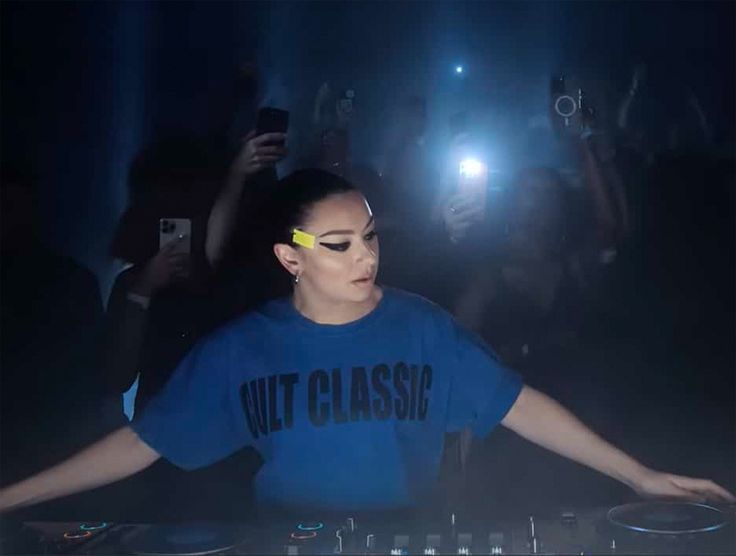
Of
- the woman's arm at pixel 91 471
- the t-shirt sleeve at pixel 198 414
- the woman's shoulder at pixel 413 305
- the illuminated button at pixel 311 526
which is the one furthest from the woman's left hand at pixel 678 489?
the woman's arm at pixel 91 471

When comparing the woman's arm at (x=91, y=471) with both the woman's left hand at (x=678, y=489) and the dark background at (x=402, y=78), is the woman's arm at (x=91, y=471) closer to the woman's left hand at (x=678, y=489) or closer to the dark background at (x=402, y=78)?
the dark background at (x=402, y=78)

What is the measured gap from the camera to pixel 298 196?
135cm

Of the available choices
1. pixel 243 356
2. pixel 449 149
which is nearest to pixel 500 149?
pixel 449 149

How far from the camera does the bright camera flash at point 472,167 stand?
138cm

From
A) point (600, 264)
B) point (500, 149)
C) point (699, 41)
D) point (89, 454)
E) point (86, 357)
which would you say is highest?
point (699, 41)

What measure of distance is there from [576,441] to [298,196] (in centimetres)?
61

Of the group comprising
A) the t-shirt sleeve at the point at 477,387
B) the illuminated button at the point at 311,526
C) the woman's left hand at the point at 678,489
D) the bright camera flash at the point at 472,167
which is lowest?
the illuminated button at the point at 311,526

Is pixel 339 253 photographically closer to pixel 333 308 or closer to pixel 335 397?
pixel 333 308

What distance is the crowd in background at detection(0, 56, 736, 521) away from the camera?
1369mm

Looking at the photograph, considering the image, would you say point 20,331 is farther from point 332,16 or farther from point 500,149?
point 500,149

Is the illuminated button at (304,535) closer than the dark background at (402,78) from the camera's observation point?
Yes

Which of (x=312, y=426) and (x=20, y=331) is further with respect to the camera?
(x=20, y=331)

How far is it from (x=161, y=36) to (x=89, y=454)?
722mm

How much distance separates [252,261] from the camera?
1369 mm
